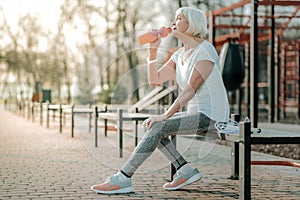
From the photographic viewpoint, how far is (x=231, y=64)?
15.2 meters

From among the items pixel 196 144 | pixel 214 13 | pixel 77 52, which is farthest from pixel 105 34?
pixel 196 144

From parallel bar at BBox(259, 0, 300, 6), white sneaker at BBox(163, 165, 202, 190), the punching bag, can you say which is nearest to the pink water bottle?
white sneaker at BBox(163, 165, 202, 190)

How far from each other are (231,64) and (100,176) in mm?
9586

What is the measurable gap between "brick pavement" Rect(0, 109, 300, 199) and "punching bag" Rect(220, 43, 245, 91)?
5.75m

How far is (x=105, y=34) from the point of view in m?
29.5

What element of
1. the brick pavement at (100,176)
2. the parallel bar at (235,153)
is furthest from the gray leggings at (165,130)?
the parallel bar at (235,153)

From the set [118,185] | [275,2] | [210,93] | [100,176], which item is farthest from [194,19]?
[275,2]

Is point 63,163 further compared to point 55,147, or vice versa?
point 55,147

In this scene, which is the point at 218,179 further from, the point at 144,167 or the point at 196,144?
the point at 196,144

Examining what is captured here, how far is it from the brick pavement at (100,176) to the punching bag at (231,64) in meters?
5.75

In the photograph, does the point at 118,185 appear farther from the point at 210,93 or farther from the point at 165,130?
the point at 210,93

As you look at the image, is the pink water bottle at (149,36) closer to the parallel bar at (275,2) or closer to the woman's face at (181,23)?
the woman's face at (181,23)

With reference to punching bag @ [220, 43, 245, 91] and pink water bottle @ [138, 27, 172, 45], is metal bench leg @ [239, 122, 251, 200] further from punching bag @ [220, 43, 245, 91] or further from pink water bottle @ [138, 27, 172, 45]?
punching bag @ [220, 43, 245, 91]

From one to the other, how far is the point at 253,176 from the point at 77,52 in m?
27.9
